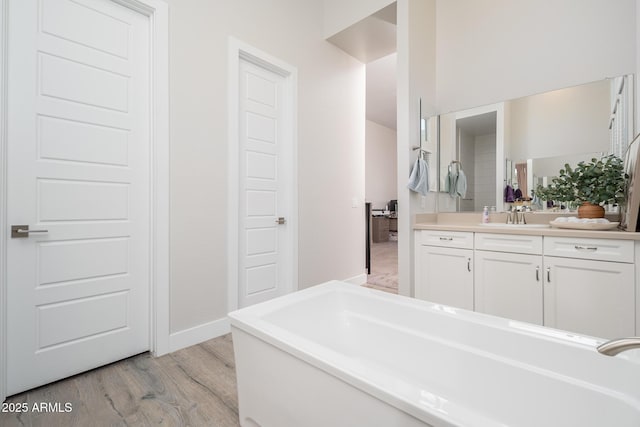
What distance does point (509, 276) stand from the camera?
1.94m

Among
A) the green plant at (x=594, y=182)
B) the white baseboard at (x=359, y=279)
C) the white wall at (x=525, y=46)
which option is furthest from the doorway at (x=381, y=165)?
the green plant at (x=594, y=182)

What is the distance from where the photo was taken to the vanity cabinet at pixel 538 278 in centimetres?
156

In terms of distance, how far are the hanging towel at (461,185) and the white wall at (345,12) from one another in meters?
1.68

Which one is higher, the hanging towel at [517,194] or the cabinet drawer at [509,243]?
the hanging towel at [517,194]

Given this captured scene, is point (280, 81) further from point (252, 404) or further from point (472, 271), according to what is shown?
point (252, 404)

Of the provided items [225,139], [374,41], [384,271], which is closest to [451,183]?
[374,41]

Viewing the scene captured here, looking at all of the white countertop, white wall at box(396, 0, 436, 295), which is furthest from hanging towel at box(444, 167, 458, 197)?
white wall at box(396, 0, 436, 295)

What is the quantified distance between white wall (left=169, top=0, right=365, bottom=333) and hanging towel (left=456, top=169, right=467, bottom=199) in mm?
1225

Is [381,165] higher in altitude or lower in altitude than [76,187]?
higher

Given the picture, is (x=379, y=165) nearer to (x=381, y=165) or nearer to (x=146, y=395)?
(x=381, y=165)

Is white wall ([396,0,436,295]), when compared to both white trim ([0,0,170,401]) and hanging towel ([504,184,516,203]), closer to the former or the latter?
hanging towel ([504,184,516,203])

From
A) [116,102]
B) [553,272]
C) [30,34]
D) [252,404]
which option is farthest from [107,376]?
[553,272]

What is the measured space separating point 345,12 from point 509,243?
2622 millimetres

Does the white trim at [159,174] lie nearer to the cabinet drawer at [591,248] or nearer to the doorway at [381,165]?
the cabinet drawer at [591,248]
